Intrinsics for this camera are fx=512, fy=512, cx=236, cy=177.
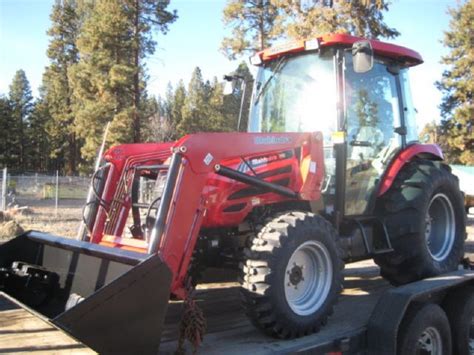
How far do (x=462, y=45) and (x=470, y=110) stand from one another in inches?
187

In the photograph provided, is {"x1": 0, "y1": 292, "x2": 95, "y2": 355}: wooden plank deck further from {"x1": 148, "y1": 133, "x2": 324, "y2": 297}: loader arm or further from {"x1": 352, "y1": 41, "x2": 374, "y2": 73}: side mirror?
{"x1": 352, "y1": 41, "x2": 374, "y2": 73}: side mirror

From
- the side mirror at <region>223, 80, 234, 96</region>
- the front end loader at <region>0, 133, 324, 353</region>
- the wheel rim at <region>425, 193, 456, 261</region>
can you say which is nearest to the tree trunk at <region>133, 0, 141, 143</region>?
the side mirror at <region>223, 80, 234, 96</region>

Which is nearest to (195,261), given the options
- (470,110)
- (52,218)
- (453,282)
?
(453,282)

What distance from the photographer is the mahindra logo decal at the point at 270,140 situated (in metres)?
4.38

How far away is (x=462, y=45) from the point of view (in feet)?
113

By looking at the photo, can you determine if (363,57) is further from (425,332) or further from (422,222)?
(425,332)

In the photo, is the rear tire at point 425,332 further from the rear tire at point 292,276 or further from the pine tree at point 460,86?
the pine tree at point 460,86

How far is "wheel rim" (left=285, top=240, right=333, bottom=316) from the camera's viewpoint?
4.13 meters

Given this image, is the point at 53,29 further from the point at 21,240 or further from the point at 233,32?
the point at 21,240

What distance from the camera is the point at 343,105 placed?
5109 millimetres

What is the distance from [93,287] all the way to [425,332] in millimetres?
2658

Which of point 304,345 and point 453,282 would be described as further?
point 453,282

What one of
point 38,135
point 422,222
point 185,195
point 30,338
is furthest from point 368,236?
point 38,135

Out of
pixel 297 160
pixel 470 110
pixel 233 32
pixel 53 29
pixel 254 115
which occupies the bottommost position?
pixel 297 160
